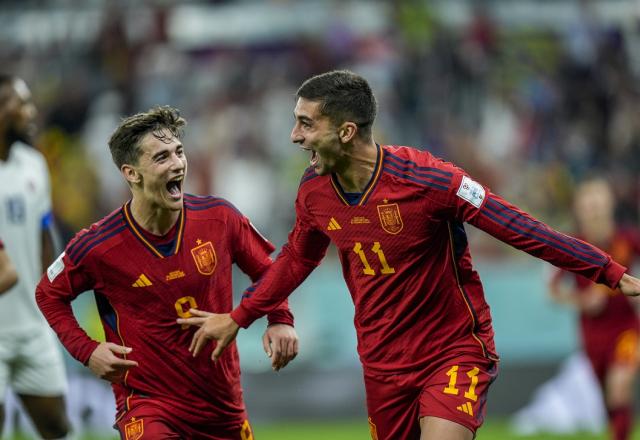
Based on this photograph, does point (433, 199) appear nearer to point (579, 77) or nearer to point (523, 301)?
point (523, 301)

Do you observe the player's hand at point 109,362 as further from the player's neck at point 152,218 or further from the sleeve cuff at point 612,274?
the sleeve cuff at point 612,274

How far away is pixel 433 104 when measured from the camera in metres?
14.9

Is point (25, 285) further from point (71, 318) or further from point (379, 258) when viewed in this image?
point (379, 258)

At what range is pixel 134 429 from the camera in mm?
5598

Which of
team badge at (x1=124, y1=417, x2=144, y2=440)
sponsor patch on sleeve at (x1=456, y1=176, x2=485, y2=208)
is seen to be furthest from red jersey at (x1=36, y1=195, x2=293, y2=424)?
sponsor patch on sleeve at (x1=456, y1=176, x2=485, y2=208)

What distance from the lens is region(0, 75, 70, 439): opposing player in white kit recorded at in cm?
736

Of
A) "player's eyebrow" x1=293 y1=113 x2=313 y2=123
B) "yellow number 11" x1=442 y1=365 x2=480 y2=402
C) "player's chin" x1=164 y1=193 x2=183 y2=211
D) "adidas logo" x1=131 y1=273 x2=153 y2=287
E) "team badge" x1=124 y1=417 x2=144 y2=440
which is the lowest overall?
"team badge" x1=124 y1=417 x2=144 y2=440

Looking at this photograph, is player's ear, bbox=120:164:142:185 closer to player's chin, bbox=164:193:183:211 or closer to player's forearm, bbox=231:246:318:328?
player's chin, bbox=164:193:183:211

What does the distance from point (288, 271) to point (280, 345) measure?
384 millimetres

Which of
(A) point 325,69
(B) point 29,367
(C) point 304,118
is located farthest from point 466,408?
(A) point 325,69

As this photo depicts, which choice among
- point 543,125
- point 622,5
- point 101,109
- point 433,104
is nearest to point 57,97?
point 101,109

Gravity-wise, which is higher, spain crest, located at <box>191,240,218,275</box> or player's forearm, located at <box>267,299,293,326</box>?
spain crest, located at <box>191,240,218,275</box>

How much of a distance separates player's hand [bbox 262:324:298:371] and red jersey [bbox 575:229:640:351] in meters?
4.45

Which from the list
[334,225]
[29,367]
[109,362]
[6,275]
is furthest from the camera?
[29,367]
